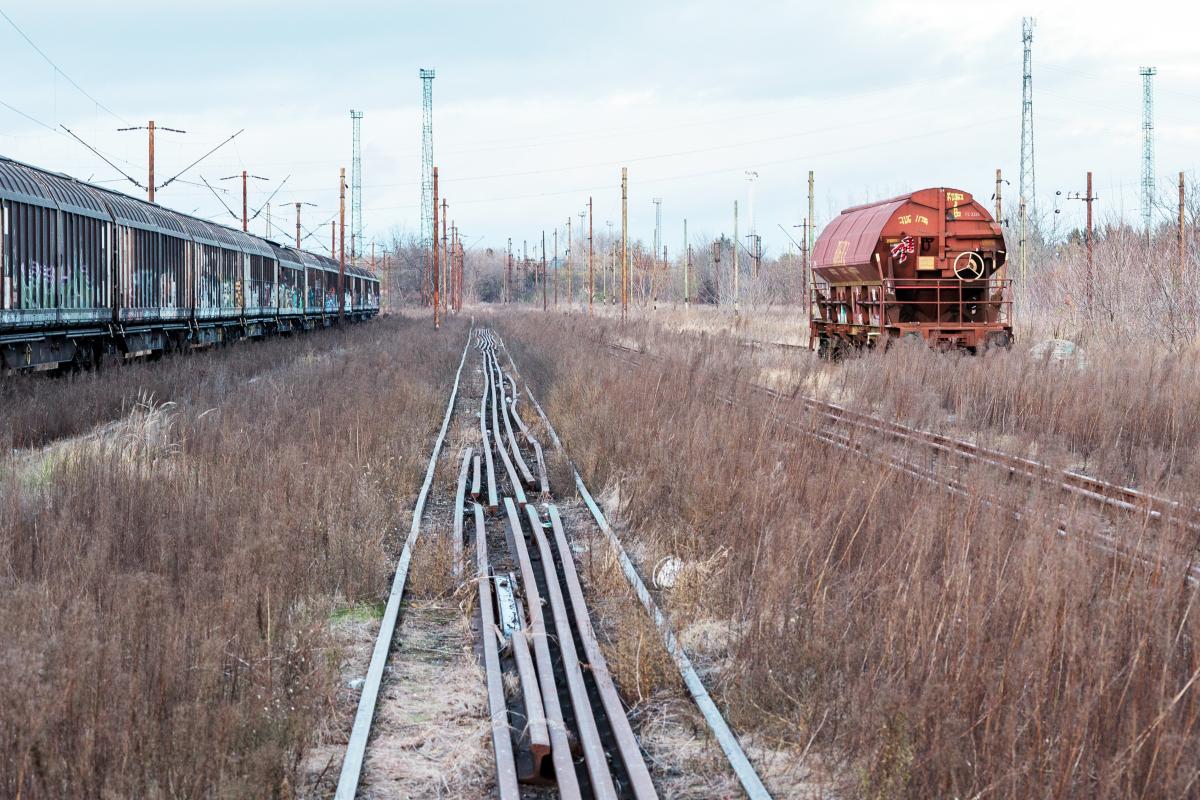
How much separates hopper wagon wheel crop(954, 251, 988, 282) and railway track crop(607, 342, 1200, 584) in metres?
9.71

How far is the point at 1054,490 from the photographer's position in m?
6.18

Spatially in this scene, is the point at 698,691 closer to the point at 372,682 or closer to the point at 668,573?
Answer: the point at 372,682

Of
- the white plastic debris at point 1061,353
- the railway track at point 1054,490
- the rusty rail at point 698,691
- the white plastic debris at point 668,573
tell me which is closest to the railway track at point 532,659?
the rusty rail at point 698,691

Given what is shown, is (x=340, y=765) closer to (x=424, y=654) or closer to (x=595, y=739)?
(x=595, y=739)

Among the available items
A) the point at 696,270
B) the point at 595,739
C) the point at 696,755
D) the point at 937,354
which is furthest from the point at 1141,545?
the point at 696,270

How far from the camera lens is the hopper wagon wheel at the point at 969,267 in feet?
67.1

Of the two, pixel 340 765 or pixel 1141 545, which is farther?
pixel 1141 545

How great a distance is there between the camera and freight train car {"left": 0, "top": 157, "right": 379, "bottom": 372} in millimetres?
15156

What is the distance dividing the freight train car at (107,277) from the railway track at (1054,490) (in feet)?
35.1

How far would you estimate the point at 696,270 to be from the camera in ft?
369

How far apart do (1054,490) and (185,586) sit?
4892mm

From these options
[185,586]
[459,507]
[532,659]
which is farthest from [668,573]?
[185,586]

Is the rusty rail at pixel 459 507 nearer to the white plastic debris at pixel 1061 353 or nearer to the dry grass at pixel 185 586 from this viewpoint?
the dry grass at pixel 185 586

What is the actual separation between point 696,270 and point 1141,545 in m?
109
